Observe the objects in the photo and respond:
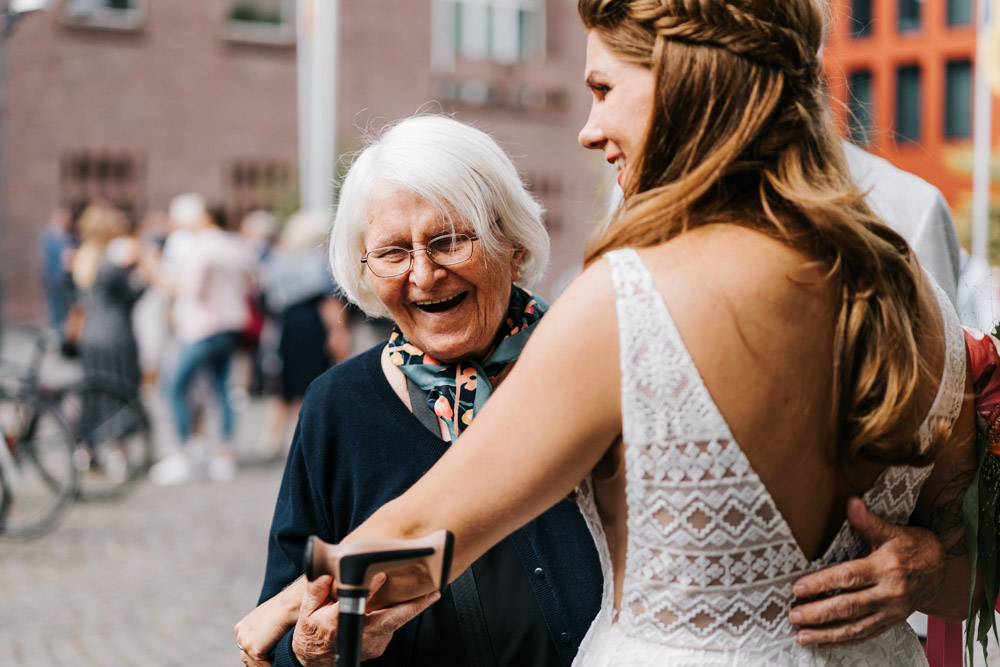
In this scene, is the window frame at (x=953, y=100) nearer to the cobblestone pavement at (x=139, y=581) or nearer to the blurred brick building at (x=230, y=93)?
the blurred brick building at (x=230, y=93)

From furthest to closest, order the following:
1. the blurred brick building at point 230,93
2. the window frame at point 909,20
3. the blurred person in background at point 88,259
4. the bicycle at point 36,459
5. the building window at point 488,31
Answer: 1. the window frame at point 909,20
2. the building window at point 488,31
3. the blurred brick building at point 230,93
4. the blurred person in background at point 88,259
5. the bicycle at point 36,459

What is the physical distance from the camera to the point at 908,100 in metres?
34.1

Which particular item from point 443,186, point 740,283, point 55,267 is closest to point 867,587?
point 740,283

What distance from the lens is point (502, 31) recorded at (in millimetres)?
29094

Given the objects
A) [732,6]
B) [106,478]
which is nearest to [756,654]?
[732,6]

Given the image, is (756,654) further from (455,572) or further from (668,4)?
(668,4)

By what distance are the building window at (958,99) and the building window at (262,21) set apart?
18.1 meters

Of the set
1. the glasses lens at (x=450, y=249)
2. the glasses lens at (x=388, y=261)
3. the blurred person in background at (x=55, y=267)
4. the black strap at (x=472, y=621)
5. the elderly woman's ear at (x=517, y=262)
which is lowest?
the blurred person in background at (x=55, y=267)

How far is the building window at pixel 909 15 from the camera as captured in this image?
33.4 metres

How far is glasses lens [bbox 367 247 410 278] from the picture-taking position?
221 cm

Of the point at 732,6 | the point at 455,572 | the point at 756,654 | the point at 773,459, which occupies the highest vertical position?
the point at 732,6

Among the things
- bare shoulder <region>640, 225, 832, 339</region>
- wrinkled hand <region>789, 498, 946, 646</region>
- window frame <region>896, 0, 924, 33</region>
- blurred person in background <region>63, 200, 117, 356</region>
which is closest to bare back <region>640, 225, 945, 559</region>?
bare shoulder <region>640, 225, 832, 339</region>

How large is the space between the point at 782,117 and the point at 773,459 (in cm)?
42

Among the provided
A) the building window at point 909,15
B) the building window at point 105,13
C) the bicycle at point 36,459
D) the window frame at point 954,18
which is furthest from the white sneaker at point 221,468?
the building window at point 909,15
